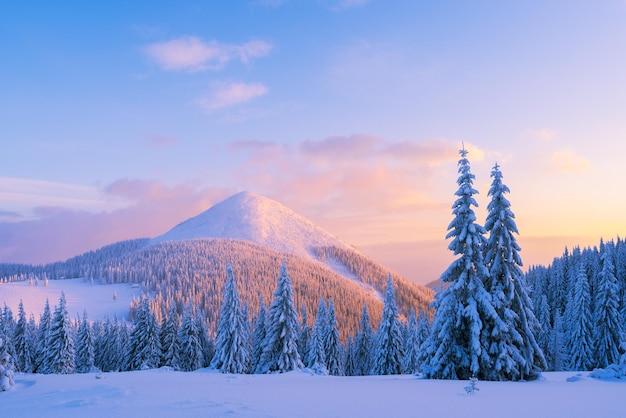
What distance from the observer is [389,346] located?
170ft

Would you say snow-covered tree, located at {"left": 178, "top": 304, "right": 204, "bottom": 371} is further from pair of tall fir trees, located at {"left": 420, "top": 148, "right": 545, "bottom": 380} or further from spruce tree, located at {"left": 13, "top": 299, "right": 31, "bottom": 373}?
pair of tall fir trees, located at {"left": 420, "top": 148, "right": 545, "bottom": 380}

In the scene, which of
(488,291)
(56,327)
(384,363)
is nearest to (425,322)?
(384,363)

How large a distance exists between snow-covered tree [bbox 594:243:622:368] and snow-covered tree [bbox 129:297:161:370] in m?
52.9

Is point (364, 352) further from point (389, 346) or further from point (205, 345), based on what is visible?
point (205, 345)

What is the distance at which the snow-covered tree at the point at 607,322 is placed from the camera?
48000 millimetres

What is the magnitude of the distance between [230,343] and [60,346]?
2303 cm

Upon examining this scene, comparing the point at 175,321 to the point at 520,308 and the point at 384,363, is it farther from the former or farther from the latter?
the point at 520,308

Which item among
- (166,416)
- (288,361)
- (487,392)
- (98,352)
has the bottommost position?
(98,352)

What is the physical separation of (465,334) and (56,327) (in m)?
53.4

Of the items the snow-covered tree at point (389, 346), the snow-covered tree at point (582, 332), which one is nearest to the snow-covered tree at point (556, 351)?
the snow-covered tree at point (582, 332)

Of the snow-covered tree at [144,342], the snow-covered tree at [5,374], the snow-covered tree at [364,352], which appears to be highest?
the snow-covered tree at [5,374]

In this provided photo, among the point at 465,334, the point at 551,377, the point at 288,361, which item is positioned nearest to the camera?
the point at 551,377

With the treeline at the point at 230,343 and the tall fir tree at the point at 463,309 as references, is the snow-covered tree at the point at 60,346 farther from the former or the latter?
the tall fir tree at the point at 463,309

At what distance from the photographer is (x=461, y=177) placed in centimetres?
2362
